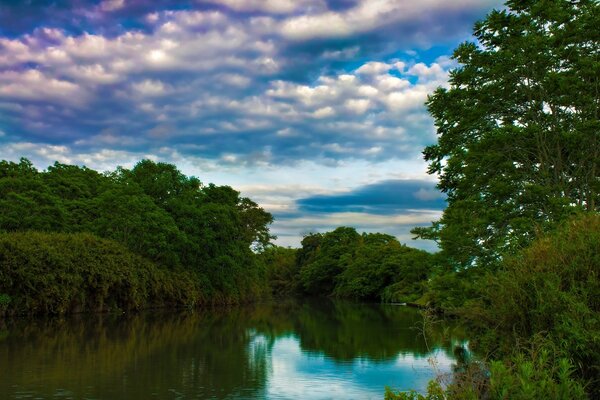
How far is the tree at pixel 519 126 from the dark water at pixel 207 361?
471 cm

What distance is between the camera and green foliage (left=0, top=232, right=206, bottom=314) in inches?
1433

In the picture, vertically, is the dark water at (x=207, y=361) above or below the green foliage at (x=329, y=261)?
below

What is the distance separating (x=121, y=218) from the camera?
50.1 metres

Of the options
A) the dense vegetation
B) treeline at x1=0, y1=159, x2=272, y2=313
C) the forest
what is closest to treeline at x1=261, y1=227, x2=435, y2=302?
treeline at x1=0, y1=159, x2=272, y2=313

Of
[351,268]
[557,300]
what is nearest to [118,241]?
Result: [557,300]

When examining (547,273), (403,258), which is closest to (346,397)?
(547,273)

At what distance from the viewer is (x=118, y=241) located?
164 ft

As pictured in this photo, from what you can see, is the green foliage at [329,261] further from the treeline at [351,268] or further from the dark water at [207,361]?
the dark water at [207,361]

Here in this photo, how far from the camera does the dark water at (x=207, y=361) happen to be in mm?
14398

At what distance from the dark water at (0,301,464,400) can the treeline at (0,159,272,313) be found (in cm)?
598

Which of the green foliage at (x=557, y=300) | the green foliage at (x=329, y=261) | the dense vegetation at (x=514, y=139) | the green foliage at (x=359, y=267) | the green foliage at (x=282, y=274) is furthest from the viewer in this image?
the green foliage at (x=282, y=274)

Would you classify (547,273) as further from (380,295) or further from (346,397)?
(380,295)

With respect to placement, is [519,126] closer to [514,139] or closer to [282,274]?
[514,139]

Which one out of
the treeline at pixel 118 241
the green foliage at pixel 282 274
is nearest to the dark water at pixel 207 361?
the treeline at pixel 118 241
